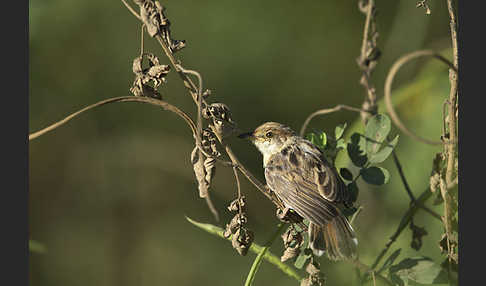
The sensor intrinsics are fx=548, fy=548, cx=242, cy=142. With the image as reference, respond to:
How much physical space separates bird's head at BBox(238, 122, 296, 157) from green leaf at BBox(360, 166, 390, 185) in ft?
2.23

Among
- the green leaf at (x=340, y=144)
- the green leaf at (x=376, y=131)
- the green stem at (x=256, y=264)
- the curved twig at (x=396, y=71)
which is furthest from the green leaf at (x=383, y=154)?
the green stem at (x=256, y=264)

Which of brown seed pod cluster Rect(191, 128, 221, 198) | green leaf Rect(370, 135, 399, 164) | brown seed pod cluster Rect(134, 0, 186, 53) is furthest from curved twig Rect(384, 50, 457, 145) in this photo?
brown seed pod cluster Rect(134, 0, 186, 53)

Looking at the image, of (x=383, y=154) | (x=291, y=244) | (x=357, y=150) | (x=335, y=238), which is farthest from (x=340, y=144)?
(x=291, y=244)

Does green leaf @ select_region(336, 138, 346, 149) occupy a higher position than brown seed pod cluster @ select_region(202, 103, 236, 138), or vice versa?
brown seed pod cluster @ select_region(202, 103, 236, 138)

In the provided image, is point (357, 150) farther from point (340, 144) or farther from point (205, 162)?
point (205, 162)

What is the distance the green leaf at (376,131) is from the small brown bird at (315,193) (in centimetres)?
22

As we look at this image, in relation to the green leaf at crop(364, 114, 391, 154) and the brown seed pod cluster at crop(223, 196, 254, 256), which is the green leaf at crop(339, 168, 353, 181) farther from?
the brown seed pod cluster at crop(223, 196, 254, 256)

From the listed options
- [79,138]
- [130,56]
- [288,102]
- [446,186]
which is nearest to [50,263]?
[79,138]

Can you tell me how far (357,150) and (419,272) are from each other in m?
0.57

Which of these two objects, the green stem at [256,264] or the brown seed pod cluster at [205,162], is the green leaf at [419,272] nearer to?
the green stem at [256,264]

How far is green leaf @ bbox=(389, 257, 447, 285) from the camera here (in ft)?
7.13

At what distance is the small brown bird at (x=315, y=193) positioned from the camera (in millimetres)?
2338

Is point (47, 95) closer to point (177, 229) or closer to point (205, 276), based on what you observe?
point (177, 229)

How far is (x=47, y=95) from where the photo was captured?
15.0ft
